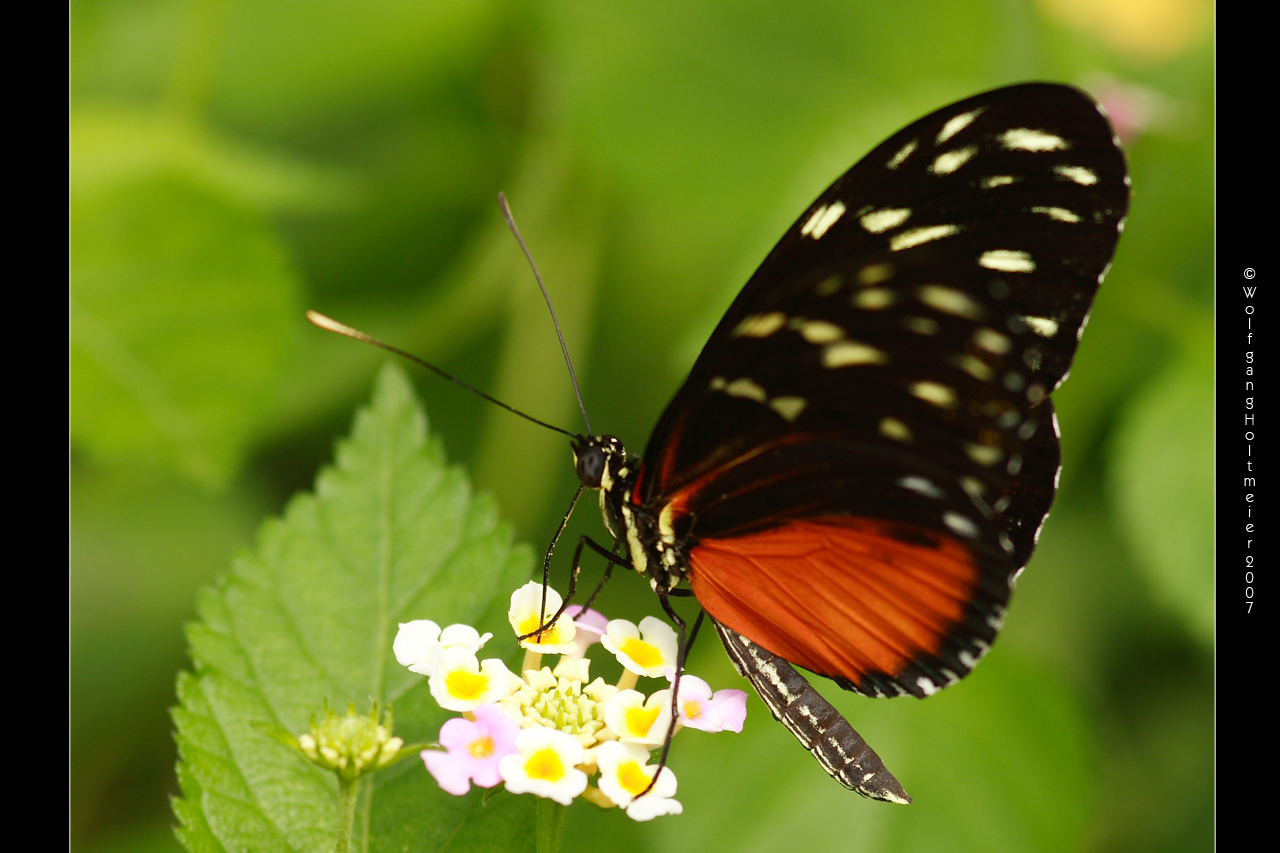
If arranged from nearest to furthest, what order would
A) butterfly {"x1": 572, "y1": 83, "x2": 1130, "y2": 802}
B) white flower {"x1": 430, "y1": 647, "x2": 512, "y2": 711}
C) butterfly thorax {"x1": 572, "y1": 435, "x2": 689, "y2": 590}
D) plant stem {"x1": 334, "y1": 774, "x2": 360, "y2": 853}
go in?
plant stem {"x1": 334, "y1": 774, "x2": 360, "y2": 853} < white flower {"x1": 430, "y1": 647, "x2": 512, "y2": 711} < butterfly {"x1": 572, "y1": 83, "x2": 1130, "y2": 802} < butterfly thorax {"x1": 572, "y1": 435, "x2": 689, "y2": 590}

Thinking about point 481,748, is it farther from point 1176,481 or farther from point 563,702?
point 1176,481

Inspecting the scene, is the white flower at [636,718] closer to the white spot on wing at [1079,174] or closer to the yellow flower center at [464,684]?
the yellow flower center at [464,684]

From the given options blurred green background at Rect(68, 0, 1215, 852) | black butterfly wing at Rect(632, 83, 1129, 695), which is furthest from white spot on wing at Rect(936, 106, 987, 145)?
blurred green background at Rect(68, 0, 1215, 852)

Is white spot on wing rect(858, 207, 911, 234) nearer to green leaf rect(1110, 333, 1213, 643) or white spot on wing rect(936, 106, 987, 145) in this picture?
white spot on wing rect(936, 106, 987, 145)

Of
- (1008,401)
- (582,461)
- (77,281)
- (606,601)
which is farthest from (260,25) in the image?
(1008,401)

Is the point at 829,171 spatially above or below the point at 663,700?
above

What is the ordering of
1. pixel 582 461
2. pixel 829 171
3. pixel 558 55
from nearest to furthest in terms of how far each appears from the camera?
pixel 582 461, pixel 829 171, pixel 558 55

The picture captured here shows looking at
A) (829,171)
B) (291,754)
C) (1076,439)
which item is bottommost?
(291,754)
